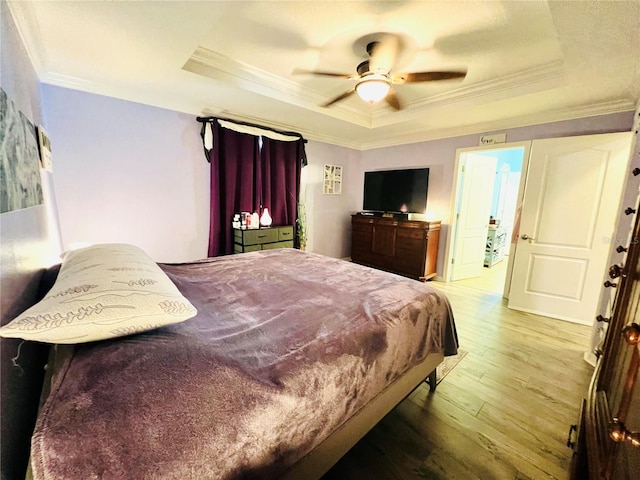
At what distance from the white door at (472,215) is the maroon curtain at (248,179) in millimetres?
2594

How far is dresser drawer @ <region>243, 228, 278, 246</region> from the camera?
3561 millimetres

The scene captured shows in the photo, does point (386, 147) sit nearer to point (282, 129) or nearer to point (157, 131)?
point (282, 129)

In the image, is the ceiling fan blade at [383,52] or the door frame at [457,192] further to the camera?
the door frame at [457,192]

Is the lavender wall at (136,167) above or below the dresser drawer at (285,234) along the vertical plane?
above

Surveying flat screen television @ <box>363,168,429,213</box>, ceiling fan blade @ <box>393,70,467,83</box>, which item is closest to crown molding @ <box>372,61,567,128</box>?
ceiling fan blade @ <box>393,70,467,83</box>

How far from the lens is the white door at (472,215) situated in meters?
4.11

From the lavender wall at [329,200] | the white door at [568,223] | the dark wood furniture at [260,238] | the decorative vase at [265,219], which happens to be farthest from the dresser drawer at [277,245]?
the white door at [568,223]

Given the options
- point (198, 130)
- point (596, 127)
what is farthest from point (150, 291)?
point (596, 127)

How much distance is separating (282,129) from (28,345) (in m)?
3.69

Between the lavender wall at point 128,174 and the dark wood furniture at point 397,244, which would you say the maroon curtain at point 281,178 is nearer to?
the lavender wall at point 128,174

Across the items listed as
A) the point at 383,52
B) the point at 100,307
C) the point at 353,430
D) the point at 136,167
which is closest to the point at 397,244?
the point at 383,52

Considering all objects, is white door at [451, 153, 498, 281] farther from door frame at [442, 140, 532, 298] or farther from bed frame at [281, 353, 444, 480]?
bed frame at [281, 353, 444, 480]

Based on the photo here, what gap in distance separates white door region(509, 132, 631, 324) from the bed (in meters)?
2.37

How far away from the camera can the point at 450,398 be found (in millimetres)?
1816
